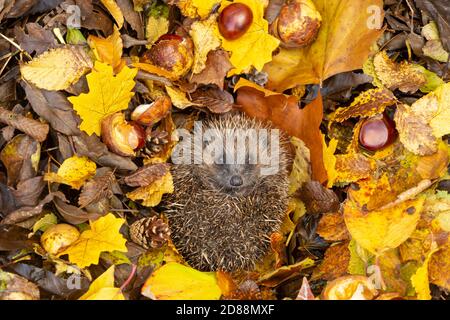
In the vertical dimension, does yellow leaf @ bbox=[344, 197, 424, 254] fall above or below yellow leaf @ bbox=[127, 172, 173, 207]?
above

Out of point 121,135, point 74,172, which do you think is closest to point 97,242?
point 74,172

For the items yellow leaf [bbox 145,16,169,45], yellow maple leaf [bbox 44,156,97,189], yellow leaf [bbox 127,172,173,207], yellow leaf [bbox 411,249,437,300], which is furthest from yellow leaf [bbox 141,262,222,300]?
yellow leaf [bbox 145,16,169,45]

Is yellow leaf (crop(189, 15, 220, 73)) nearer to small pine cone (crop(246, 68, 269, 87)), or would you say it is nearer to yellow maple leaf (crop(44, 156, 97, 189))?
small pine cone (crop(246, 68, 269, 87))

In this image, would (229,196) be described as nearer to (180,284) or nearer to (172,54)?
(180,284)

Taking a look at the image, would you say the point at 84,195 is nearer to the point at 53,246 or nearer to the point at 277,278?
the point at 53,246

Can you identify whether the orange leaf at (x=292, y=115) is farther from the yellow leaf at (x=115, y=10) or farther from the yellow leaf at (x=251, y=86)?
the yellow leaf at (x=115, y=10)
